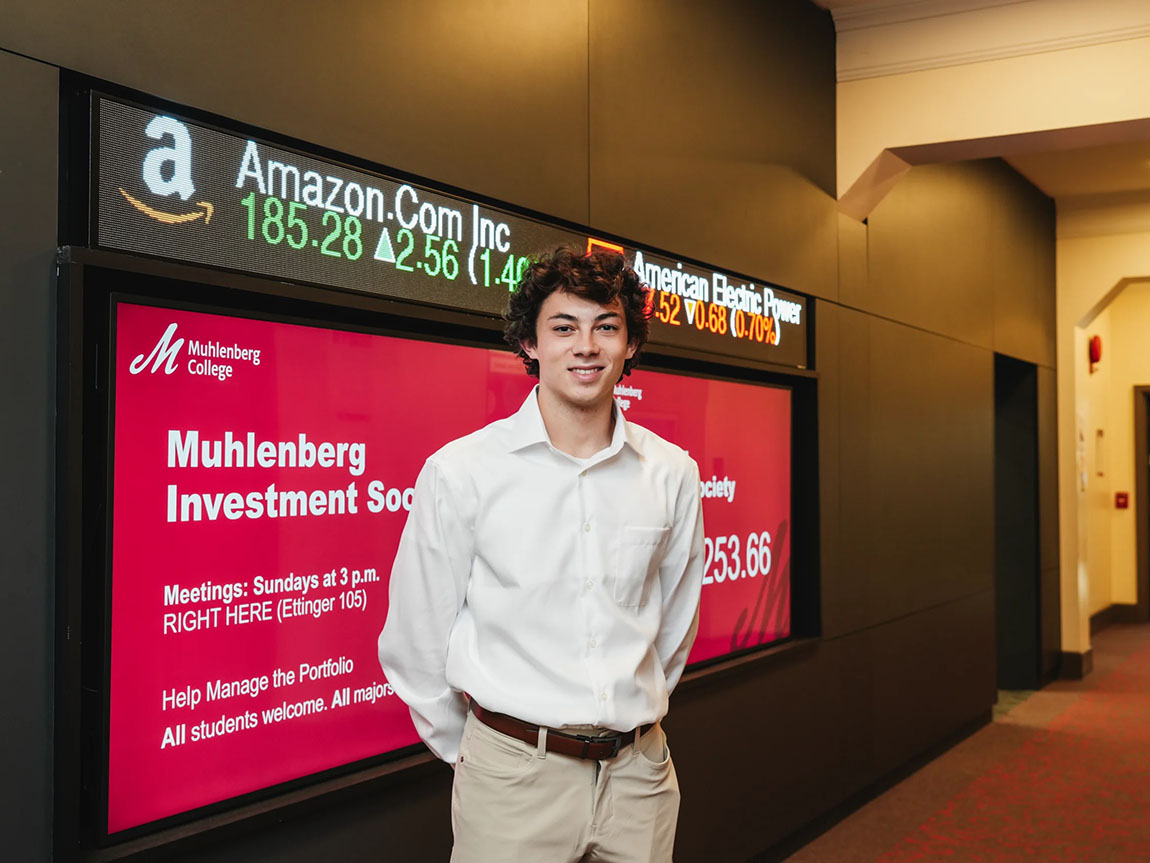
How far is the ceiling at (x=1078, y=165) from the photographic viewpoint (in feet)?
14.4

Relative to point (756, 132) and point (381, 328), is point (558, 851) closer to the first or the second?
point (381, 328)

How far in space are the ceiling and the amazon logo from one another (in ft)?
10.3

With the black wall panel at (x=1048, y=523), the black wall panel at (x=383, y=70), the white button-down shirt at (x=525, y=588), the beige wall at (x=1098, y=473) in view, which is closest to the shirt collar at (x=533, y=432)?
the white button-down shirt at (x=525, y=588)

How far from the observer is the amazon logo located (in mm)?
1869

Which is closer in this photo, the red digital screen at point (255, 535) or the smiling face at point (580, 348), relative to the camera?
the smiling face at point (580, 348)

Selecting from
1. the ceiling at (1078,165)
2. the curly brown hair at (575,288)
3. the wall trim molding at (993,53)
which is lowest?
the curly brown hair at (575,288)

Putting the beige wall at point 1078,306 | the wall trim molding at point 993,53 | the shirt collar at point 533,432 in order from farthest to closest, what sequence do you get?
the beige wall at point 1078,306 → the wall trim molding at point 993,53 → the shirt collar at point 533,432

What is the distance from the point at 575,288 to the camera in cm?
177

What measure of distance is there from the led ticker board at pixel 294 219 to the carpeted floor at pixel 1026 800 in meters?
2.65

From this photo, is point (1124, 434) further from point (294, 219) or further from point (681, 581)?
point (294, 219)

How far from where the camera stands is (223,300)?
6.63 feet

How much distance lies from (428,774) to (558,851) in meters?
0.85

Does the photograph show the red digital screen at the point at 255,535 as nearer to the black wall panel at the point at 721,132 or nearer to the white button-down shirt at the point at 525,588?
the white button-down shirt at the point at 525,588

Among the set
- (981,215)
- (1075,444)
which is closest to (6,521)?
(981,215)
